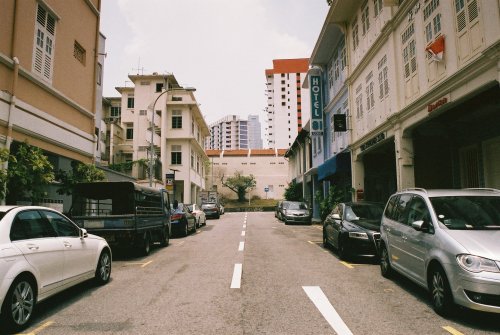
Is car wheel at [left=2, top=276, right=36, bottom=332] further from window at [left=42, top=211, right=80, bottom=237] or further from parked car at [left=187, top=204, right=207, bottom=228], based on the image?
parked car at [left=187, top=204, right=207, bottom=228]

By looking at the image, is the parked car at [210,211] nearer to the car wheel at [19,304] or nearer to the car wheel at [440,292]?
the car wheel at [19,304]

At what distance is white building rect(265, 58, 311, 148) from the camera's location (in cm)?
10875

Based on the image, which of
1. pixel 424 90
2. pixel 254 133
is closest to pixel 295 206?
pixel 424 90

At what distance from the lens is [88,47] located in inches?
626

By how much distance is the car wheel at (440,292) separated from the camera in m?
5.01

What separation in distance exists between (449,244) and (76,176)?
445 inches

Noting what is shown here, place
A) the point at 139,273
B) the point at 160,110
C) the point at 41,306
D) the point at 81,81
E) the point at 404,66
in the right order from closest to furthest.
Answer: the point at 41,306, the point at 139,273, the point at 404,66, the point at 81,81, the point at 160,110

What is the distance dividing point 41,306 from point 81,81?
1143 cm

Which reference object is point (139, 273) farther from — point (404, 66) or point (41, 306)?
point (404, 66)

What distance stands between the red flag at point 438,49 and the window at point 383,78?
4.03 metres

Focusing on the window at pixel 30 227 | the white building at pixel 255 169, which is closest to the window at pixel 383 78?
the window at pixel 30 227

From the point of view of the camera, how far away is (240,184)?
2926 inches

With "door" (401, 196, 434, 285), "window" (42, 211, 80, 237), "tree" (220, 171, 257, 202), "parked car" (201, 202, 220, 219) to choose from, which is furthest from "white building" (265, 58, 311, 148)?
"window" (42, 211, 80, 237)

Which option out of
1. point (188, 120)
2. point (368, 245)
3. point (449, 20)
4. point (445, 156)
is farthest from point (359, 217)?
point (188, 120)
